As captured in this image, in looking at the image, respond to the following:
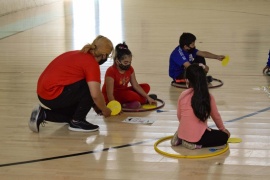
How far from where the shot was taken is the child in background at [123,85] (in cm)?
482

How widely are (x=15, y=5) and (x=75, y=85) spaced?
424 inches

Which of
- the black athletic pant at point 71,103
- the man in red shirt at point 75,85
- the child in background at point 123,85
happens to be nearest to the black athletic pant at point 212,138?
the man in red shirt at point 75,85

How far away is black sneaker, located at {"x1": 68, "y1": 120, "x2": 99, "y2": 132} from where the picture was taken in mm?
4277

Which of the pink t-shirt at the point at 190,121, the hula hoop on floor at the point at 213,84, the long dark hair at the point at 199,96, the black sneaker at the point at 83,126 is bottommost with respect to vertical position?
the hula hoop on floor at the point at 213,84

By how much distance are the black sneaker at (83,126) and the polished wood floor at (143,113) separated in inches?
2.7

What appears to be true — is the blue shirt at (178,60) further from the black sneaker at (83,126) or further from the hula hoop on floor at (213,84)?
the black sneaker at (83,126)

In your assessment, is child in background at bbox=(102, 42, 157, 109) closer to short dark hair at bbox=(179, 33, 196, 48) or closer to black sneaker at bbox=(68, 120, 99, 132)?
black sneaker at bbox=(68, 120, 99, 132)

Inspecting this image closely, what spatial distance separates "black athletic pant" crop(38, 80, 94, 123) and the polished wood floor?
0.41ft

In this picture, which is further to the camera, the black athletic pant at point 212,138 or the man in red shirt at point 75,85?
the man in red shirt at point 75,85

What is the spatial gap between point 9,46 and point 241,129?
18.9ft

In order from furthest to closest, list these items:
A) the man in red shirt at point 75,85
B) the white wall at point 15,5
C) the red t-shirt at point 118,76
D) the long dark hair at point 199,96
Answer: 1. the white wall at point 15,5
2. the red t-shirt at point 118,76
3. the man in red shirt at point 75,85
4. the long dark hair at point 199,96

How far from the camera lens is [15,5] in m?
14.4

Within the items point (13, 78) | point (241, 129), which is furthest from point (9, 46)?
point (241, 129)

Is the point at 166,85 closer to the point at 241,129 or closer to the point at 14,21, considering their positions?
the point at 241,129
